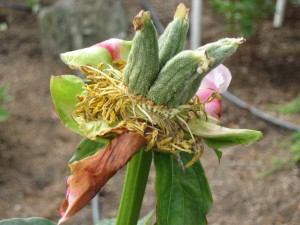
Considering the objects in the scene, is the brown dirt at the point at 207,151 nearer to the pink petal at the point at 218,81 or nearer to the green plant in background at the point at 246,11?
the green plant in background at the point at 246,11

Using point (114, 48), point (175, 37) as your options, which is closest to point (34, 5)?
point (114, 48)

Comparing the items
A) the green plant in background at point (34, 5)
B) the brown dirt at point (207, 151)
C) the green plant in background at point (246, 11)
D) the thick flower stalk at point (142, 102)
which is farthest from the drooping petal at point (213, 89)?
the green plant in background at point (34, 5)

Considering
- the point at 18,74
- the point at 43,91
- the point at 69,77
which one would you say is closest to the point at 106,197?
the point at 43,91

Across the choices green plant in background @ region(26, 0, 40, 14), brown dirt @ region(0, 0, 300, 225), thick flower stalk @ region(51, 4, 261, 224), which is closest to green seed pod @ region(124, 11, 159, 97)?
thick flower stalk @ region(51, 4, 261, 224)

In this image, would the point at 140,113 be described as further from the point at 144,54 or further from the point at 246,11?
the point at 246,11

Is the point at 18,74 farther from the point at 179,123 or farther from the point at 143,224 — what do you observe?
the point at 179,123

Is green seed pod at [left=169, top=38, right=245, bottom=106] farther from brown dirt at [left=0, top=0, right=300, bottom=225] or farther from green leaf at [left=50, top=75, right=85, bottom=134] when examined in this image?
brown dirt at [left=0, top=0, right=300, bottom=225]
